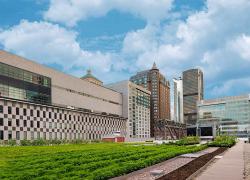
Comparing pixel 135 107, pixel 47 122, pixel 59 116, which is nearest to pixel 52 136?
pixel 47 122

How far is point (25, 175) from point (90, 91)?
101 m

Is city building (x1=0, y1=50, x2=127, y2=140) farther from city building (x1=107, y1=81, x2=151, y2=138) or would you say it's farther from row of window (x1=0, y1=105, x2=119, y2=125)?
city building (x1=107, y1=81, x2=151, y2=138)

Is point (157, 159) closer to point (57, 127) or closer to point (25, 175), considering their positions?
point (25, 175)

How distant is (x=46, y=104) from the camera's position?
86625 mm

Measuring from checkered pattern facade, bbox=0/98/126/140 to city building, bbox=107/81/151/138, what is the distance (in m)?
23.2

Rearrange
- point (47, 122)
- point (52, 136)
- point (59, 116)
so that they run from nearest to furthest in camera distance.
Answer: point (47, 122) < point (52, 136) < point (59, 116)

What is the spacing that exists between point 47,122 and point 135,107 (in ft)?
241

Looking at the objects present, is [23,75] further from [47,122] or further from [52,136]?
[52,136]

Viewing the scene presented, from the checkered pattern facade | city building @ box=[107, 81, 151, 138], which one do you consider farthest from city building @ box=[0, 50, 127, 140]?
city building @ box=[107, 81, 151, 138]

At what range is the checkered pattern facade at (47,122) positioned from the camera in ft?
234

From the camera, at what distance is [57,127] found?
91.1 m

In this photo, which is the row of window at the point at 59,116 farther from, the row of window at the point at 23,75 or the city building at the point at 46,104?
the row of window at the point at 23,75

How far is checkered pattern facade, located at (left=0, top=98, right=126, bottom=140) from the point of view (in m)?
71.4

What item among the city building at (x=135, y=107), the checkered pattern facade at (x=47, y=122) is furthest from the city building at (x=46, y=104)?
the city building at (x=135, y=107)
